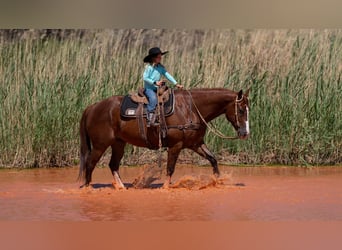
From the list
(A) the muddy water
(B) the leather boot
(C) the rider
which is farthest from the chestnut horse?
(A) the muddy water

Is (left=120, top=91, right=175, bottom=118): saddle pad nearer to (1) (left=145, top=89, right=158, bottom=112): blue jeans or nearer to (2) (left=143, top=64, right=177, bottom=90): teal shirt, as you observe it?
(1) (left=145, top=89, right=158, bottom=112): blue jeans

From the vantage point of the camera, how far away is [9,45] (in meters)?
14.5

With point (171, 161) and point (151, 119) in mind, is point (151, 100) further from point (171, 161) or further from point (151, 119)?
point (171, 161)

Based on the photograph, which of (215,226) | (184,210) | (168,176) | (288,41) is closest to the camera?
(215,226)

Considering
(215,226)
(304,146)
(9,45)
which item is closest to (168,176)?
(304,146)

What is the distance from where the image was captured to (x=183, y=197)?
33.6 ft

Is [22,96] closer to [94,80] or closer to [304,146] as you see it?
[94,80]

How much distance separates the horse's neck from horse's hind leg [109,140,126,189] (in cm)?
133

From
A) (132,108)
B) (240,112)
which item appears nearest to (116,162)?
(132,108)

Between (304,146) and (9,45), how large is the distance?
5.72 metres

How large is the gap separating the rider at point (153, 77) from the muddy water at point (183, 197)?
113 centimetres

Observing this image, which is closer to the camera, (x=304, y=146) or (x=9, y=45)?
(x=304, y=146)

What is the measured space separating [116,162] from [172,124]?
1.00 metres

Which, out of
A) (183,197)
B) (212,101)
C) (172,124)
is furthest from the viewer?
(212,101)
